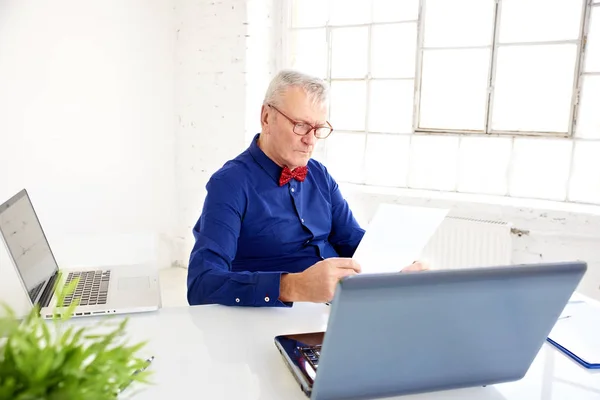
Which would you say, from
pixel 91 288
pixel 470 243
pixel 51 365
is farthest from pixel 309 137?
pixel 51 365

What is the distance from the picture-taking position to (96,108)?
3.16 meters

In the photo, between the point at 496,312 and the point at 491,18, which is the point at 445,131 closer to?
the point at 491,18

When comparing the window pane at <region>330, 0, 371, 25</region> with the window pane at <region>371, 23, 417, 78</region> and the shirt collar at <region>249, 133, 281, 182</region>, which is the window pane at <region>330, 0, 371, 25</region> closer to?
the window pane at <region>371, 23, 417, 78</region>

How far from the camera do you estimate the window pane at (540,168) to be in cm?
276

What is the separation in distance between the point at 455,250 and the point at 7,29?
2528mm

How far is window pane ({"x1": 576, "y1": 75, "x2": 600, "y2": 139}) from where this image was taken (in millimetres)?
2660

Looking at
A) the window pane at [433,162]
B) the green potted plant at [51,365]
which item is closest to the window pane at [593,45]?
the window pane at [433,162]

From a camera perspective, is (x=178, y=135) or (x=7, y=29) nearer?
(x=7, y=29)

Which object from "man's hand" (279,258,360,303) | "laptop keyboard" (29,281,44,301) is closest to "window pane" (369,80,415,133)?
"man's hand" (279,258,360,303)

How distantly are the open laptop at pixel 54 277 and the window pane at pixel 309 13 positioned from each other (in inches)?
86.6

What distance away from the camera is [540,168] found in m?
2.82

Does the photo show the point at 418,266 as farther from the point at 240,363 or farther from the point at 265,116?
the point at 265,116

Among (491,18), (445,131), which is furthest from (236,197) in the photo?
(491,18)

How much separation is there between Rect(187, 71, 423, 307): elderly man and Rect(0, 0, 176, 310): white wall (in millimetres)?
1042
